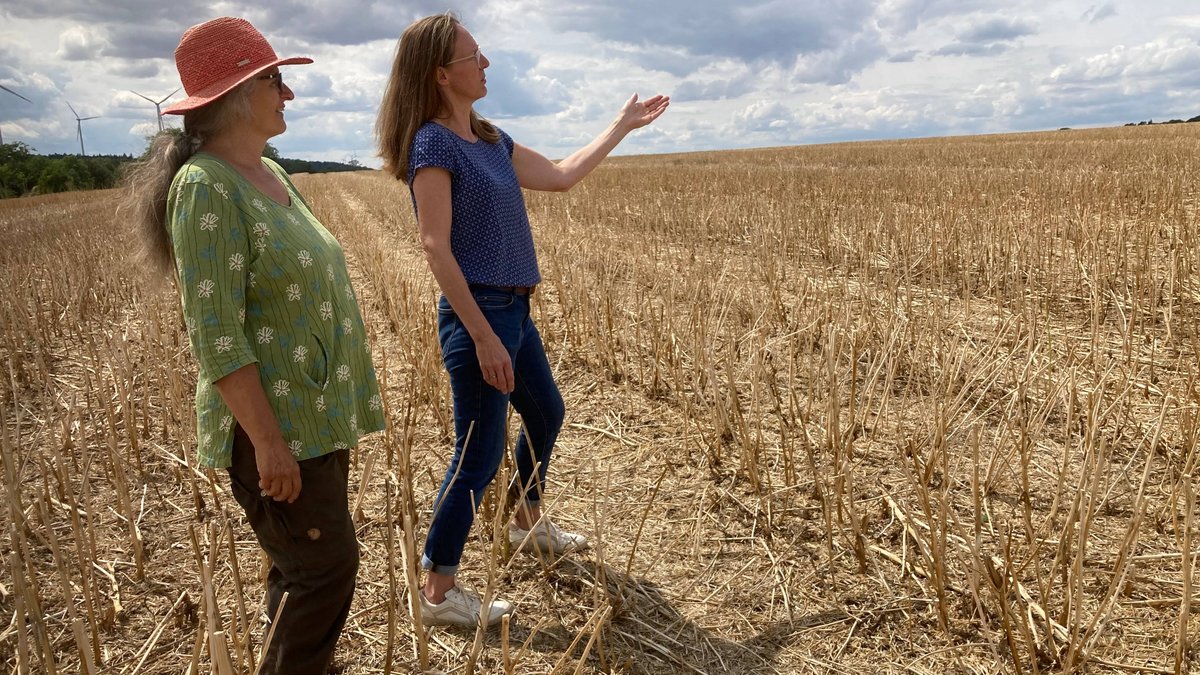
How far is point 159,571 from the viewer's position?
2779 millimetres

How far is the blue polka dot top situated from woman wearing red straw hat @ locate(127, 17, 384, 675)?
1.28ft

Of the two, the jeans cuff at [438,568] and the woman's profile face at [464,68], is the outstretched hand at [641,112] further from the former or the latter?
the jeans cuff at [438,568]

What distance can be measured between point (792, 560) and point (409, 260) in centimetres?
712

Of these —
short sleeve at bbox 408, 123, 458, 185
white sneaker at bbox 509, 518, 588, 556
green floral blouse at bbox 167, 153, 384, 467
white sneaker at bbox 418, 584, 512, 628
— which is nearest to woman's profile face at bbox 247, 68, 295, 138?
green floral blouse at bbox 167, 153, 384, 467

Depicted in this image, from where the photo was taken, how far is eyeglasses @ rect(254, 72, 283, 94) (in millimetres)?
1642

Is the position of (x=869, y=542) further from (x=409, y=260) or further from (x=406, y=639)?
(x=409, y=260)

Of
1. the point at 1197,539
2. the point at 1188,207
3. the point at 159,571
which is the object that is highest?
the point at 1188,207

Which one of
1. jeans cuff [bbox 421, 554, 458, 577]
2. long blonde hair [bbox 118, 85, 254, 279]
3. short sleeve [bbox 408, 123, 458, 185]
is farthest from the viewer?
jeans cuff [bbox 421, 554, 458, 577]

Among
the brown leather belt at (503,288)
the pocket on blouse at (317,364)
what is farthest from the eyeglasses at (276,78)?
the brown leather belt at (503,288)

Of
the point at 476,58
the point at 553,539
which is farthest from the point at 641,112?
the point at 553,539

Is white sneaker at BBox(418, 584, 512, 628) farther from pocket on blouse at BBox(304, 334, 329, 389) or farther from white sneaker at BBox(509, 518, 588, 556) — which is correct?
pocket on blouse at BBox(304, 334, 329, 389)

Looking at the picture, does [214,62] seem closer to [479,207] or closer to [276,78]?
[276,78]

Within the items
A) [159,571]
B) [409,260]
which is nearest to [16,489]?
[159,571]

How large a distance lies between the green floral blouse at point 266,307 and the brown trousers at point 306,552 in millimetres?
61
